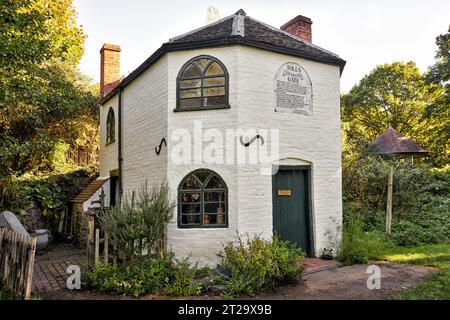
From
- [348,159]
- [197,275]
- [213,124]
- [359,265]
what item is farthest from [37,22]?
[348,159]

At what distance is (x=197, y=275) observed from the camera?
748 centimetres

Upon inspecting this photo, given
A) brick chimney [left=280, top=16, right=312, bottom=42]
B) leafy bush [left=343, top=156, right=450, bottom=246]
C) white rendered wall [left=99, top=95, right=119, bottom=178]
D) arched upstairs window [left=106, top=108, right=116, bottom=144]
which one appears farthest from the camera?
arched upstairs window [left=106, top=108, right=116, bottom=144]

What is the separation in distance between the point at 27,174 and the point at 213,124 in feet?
27.4

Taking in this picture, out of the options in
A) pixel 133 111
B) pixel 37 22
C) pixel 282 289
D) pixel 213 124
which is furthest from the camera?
pixel 133 111

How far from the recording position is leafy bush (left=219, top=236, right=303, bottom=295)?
21.7ft

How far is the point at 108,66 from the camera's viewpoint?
14727mm

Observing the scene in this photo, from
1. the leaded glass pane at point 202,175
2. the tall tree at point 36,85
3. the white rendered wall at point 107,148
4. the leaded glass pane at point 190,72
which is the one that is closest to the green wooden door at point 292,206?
the leaded glass pane at point 202,175

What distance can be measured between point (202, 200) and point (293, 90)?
387 cm

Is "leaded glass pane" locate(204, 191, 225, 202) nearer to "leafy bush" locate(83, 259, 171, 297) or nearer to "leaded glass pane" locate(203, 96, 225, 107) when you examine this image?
"leafy bush" locate(83, 259, 171, 297)

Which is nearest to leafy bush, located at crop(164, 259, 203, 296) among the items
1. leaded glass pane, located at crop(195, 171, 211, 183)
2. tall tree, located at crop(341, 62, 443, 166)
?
leaded glass pane, located at crop(195, 171, 211, 183)

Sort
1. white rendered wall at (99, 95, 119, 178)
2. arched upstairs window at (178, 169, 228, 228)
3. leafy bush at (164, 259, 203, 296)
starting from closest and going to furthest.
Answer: leafy bush at (164, 259, 203, 296)
arched upstairs window at (178, 169, 228, 228)
white rendered wall at (99, 95, 119, 178)

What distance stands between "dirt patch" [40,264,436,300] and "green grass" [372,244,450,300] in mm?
249

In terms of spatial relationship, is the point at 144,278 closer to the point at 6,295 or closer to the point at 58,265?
the point at 6,295

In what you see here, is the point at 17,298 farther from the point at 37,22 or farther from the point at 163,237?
the point at 37,22
